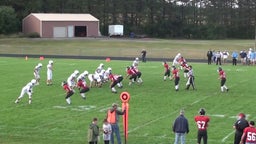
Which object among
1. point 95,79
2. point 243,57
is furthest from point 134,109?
point 243,57

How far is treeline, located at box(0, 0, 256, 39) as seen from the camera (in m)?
97.8

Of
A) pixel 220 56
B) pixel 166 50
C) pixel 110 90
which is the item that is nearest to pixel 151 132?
pixel 110 90

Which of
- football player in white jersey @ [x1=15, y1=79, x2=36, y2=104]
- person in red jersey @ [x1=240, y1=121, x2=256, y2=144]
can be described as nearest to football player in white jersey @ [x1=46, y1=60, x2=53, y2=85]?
football player in white jersey @ [x1=15, y1=79, x2=36, y2=104]

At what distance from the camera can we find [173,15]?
102500mm

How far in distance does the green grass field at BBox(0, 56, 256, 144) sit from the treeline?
204ft

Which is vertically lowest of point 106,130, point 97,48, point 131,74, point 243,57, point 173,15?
point 106,130

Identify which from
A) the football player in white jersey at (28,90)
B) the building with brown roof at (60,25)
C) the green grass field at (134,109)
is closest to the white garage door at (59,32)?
the building with brown roof at (60,25)

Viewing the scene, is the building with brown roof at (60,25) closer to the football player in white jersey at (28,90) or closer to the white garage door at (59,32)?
the white garage door at (59,32)

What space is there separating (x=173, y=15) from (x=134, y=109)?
260ft

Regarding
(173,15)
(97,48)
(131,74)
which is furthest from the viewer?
(173,15)

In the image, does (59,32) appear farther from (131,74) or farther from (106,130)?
(106,130)

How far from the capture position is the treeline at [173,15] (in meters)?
97.8

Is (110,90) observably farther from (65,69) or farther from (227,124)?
(65,69)

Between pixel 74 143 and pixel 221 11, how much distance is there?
8750 centimetres
